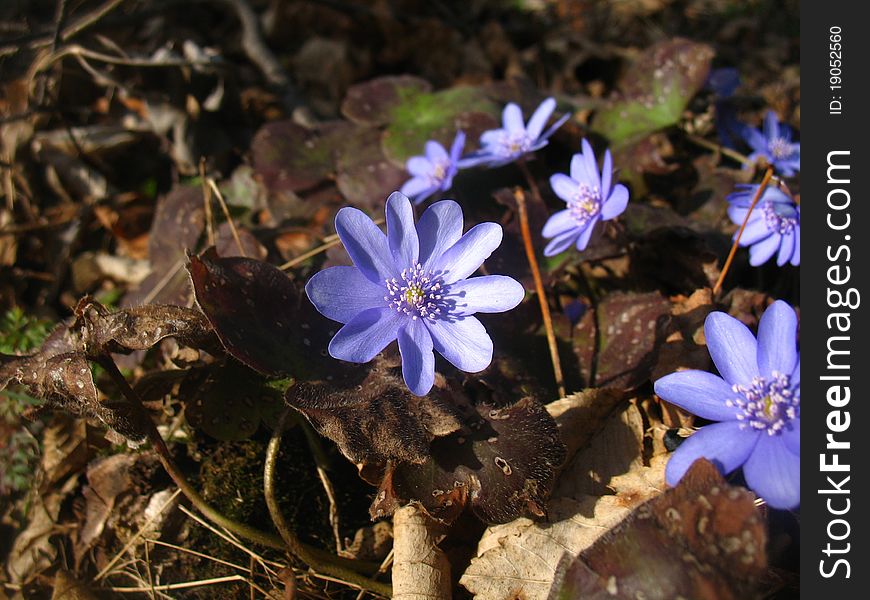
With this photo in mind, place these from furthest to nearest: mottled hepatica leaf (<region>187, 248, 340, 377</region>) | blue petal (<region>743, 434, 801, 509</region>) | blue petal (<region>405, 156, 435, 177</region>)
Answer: blue petal (<region>405, 156, 435, 177</region>) → mottled hepatica leaf (<region>187, 248, 340, 377</region>) → blue petal (<region>743, 434, 801, 509</region>)

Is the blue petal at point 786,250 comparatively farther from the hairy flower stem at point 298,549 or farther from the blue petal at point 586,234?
the hairy flower stem at point 298,549

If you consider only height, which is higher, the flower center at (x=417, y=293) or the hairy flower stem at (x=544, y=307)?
the flower center at (x=417, y=293)

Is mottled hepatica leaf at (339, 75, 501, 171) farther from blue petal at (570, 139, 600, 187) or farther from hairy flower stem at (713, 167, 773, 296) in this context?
hairy flower stem at (713, 167, 773, 296)

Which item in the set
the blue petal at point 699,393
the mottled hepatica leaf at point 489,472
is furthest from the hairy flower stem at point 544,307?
the blue petal at point 699,393

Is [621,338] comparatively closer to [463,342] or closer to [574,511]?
[574,511]

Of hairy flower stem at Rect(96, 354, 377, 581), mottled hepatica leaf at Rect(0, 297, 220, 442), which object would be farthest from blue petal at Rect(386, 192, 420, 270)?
hairy flower stem at Rect(96, 354, 377, 581)

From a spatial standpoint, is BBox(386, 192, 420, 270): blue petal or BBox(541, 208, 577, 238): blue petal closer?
BBox(386, 192, 420, 270): blue petal

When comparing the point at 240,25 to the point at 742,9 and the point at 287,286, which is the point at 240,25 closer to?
the point at 287,286
